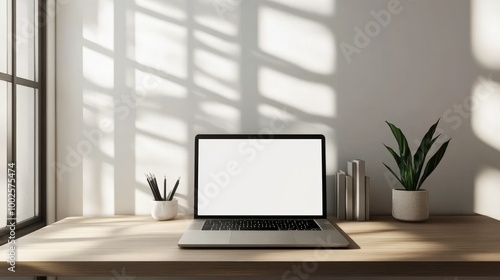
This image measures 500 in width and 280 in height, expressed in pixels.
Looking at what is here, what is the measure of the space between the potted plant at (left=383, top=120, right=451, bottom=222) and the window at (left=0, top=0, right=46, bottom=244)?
1.28 metres

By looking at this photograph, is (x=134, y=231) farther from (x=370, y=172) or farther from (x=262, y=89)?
(x=370, y=172)

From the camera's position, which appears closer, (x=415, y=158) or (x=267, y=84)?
(x=415, y=158)

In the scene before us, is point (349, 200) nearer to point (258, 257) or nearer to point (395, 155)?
point (395, 155)

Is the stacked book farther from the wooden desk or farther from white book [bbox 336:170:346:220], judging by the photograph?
the wooden desk

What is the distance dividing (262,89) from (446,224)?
816 millimetres

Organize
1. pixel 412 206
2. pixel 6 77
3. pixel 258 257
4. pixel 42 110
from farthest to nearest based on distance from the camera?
pixel 42 110, pixel 412 206, pixel 6 77, pixel 258 257

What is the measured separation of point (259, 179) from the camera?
4.55ft

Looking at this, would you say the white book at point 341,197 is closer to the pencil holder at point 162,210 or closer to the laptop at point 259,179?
the laptop at point 259,179

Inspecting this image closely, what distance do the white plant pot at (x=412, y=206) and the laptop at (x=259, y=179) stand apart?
0.88 ft

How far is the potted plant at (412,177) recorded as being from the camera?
134 cm

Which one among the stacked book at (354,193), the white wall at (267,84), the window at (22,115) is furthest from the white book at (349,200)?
the window at (22,115)

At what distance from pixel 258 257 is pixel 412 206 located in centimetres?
67

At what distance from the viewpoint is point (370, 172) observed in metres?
1.52

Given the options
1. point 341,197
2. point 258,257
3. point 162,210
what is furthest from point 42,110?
point 341,197
